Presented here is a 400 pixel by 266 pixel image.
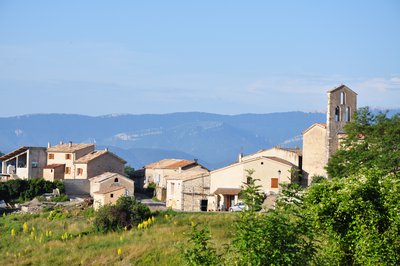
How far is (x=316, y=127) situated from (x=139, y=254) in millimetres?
27685

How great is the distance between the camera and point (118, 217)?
143ft

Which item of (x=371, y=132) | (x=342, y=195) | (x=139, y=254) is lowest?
(x=139, y=254)

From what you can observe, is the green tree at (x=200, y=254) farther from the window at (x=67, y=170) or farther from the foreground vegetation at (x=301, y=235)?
the window at (x=67, y=170)

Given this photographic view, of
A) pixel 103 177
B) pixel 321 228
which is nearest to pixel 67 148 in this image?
pixel 103 177

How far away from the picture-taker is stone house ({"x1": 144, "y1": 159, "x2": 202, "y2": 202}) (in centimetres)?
6744

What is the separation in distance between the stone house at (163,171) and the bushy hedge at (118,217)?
20.7m

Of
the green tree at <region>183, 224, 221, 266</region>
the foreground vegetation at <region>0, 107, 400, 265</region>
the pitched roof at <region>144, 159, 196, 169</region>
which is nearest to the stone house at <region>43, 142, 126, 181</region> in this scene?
the pitched roof at <region>144, 159, 196, 169</region>

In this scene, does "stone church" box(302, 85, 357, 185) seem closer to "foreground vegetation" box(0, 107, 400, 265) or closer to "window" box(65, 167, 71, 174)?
"window" box(65, 167, 71, 174)

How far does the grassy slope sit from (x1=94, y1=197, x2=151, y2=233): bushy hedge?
0.74 metres

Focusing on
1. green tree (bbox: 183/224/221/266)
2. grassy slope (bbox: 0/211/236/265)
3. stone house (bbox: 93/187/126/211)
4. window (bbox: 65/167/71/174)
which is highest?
window (bbox: 65/167/71/174)

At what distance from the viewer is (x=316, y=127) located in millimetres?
60344

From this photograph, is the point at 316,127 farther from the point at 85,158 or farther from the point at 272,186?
the point at 85,158

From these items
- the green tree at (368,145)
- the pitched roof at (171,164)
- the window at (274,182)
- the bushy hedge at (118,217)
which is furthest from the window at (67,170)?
the bushy hedge at (118,217)

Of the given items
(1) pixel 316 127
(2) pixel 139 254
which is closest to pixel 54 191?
(1) pixel 316 127
